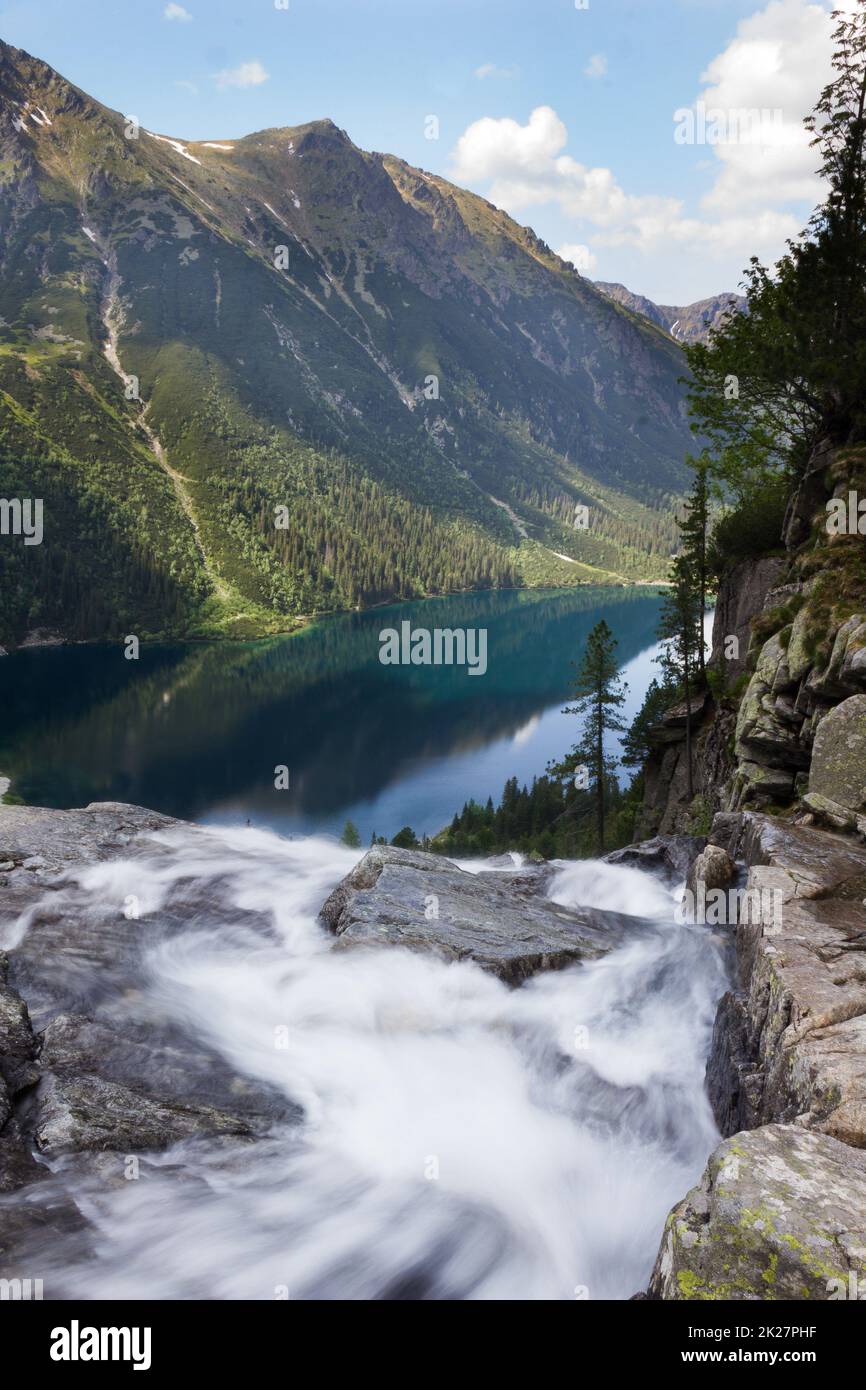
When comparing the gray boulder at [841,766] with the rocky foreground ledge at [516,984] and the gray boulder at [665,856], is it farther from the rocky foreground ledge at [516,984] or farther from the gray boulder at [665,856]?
the gray boulder at [665,856]

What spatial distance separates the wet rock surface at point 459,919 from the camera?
16.5 metres

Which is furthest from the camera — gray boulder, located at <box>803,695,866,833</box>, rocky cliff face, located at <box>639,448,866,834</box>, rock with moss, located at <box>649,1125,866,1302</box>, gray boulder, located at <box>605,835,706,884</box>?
gray boulder, located at <box>605,835,706,884</box>

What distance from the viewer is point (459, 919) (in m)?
18.0

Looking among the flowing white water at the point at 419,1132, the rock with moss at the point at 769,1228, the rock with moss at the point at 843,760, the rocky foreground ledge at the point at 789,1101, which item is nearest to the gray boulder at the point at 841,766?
the rock with moss at the point at 843,760

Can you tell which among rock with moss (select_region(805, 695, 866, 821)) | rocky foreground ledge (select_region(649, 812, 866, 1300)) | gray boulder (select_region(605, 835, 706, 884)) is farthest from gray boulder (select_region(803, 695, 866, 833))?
gray boulder (select_region(605, 835, 706, 884))

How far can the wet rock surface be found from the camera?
16500mm

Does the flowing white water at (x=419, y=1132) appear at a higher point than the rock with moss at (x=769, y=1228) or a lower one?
lower

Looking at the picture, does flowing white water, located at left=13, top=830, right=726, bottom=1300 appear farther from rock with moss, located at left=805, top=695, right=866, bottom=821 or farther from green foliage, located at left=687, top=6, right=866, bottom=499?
green foliage, located at left=687, top=6, right=866, bottom=499

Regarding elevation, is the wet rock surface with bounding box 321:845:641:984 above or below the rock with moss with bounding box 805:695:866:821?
below

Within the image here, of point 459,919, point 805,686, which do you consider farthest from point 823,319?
point 459,919

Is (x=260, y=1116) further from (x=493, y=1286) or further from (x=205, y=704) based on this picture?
(x=205, y=704)

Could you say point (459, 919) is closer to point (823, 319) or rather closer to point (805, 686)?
point (805, 686)

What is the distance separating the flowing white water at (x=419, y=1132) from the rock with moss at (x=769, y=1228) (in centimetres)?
401
